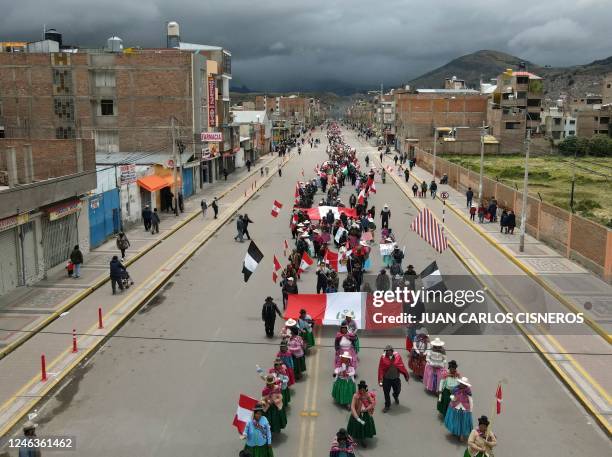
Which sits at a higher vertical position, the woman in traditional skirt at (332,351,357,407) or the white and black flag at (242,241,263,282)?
the white and black flag at (242,241,263,282)

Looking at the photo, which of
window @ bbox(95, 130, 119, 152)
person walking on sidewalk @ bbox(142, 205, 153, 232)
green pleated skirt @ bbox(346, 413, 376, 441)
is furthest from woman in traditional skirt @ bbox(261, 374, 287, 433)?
window @ bbox(95, 130, 119, 152)

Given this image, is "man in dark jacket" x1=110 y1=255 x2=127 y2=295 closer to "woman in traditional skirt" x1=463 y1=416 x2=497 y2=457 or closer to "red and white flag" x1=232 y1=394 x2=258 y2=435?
"red and white flag" x1=232 y1=394 x2=258 y2=435

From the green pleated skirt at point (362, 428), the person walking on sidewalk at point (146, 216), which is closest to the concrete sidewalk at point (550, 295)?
the green pleated skirt at point (362, 428)

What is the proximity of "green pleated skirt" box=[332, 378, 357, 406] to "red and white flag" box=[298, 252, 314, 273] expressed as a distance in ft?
35.8

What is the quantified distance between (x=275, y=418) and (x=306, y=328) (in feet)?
13.9

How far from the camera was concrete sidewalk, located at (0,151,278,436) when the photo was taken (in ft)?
46.2

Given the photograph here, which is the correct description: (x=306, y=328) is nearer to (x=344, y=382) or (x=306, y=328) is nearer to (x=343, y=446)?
(x=344, y=382)


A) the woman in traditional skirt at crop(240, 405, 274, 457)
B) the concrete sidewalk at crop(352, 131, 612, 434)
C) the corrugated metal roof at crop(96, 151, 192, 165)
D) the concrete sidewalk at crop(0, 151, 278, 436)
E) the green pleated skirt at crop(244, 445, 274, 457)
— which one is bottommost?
the concrete sidewalk at crop(352, 131, 612, 434)

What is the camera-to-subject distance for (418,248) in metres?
29.4

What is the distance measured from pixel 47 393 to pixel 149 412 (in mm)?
2461

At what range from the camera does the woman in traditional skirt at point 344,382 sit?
498 inches

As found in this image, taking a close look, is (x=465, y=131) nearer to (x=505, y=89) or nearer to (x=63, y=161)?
(x=505, y=89)

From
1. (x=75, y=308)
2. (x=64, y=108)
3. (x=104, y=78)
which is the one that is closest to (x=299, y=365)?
→ (x=75, y=308)

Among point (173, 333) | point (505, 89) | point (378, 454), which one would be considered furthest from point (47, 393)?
point (505, 89)
